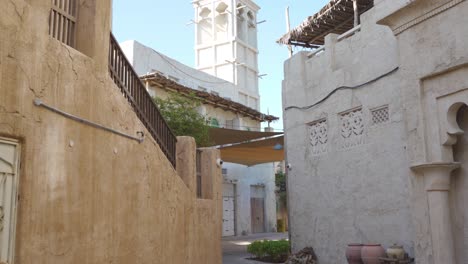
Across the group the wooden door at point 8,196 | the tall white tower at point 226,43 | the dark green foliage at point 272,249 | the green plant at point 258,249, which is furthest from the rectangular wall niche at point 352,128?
the tall white tower at point 226,43

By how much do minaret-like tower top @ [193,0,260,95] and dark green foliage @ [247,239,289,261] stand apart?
17159 millimetres

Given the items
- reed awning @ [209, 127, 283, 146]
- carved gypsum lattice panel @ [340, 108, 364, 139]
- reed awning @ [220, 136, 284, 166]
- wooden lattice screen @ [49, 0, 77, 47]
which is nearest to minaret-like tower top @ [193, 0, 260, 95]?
reed awning @ [220, 136, 284, 166]

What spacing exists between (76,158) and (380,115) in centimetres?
589

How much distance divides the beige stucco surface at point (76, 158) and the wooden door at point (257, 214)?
18.0 meters

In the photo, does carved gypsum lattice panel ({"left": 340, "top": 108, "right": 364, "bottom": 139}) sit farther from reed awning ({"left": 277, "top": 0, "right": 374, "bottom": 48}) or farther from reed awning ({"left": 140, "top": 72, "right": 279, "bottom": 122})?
reed awning ({"left": 140, "top": 72, "right": 279, "bottom": 122})

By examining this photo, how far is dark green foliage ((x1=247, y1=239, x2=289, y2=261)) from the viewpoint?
468 inches

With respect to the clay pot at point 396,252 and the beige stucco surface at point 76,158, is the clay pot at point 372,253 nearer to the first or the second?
the clay pot at point 396,252

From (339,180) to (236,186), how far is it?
1433 centimetres

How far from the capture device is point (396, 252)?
7.55 metres

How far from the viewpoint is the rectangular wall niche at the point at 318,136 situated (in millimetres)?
10289

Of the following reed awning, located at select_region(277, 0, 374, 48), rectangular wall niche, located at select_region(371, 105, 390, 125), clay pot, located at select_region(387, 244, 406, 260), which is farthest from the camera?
reed awning, located at select_region(277, 0, 374, 48)

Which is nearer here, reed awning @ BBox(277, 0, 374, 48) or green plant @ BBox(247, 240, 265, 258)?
green plant @ BBox(247, 240, 265, 258)

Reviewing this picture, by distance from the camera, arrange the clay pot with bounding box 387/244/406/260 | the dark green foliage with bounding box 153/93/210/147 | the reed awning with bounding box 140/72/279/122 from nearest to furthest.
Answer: the clay pot with bounding box 387/244/406/260 → the dark green foliage with bounding box 153/93/210/147 → the reed awning with bounding box 140/72/279/122

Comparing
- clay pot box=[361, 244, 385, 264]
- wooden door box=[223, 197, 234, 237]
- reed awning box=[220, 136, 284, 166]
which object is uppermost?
reed awning box=[220, 136, 284, 166]
